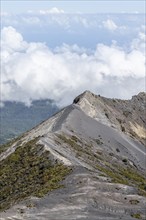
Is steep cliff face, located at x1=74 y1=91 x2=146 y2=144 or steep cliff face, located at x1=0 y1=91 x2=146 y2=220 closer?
steep cliff face, located at x1=0 y1=91 x2=146 y2=220

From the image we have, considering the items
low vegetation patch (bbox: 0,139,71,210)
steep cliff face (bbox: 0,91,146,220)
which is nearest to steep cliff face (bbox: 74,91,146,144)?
steep cliff face (bbox: 0,91,146,220)

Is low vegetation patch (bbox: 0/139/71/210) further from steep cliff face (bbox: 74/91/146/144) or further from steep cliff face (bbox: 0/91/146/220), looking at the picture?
steep cliff face (bbox: 74/91/146/144)

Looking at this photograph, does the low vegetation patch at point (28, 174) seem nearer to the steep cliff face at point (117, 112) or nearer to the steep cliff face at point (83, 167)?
the steep cliff face at point (83, 167)

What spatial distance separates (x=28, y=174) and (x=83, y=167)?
743 cm

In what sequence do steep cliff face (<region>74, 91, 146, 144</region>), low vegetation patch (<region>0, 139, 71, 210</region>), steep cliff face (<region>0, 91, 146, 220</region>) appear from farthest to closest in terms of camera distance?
steep cliff face (<region>74, 91, 146, 144</region>) → low vegetation patch (<region>0, 139, 71, 210</region>) → steep cliff face (<region>0, 91, 146, 220</region>)

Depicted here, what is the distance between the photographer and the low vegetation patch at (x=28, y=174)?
184ft

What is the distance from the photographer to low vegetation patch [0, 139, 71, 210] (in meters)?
56.1

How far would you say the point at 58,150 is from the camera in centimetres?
7656

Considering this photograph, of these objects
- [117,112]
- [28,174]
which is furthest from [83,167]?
[117,112]

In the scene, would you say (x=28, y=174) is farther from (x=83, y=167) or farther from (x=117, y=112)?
(x=117, y=112)

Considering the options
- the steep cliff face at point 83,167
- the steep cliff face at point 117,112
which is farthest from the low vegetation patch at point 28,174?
the steep cliff face at point 117,112

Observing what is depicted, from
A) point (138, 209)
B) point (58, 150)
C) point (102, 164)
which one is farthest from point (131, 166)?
point (138, 209)

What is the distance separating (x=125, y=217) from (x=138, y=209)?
2611 millimetres

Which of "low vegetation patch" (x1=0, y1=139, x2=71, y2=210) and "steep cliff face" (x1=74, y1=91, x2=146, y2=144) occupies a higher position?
"steep cliff face" (x1=74, y1=91, x2=146, y2=144)
